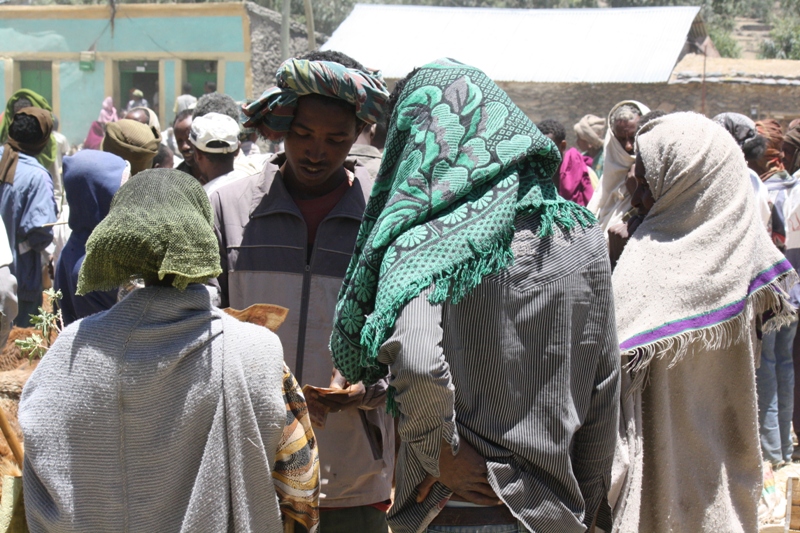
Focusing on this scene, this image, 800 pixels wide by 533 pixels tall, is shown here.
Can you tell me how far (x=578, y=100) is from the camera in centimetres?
1842

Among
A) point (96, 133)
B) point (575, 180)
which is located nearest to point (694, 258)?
point (575, 180)

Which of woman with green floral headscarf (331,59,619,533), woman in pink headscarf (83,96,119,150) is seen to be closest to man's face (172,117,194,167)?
woman with green floral headscarf (331,59,619,533)

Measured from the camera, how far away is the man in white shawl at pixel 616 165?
4.67 m

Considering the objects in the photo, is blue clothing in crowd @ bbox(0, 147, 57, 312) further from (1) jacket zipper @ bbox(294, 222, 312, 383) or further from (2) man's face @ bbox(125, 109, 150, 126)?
(1) jacket zipper @ bbox(294, 222, 312, 383)

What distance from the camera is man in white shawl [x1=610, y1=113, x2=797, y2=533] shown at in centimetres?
313

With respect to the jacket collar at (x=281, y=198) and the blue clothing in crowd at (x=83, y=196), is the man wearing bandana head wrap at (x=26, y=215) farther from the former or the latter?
the jacket collar at (x=281, y=198)

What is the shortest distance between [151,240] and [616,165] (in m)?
3.57

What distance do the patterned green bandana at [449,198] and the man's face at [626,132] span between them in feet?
10.1

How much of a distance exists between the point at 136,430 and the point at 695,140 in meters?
2.32

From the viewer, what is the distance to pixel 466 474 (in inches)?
79.7

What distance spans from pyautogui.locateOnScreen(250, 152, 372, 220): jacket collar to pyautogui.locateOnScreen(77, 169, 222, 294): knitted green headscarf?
77 centimetres

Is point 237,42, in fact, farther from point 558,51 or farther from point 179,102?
point 179,102

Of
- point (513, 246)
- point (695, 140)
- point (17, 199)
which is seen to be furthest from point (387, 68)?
point (513, 246)

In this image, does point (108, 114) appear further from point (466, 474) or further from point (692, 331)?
point (466, 474)
